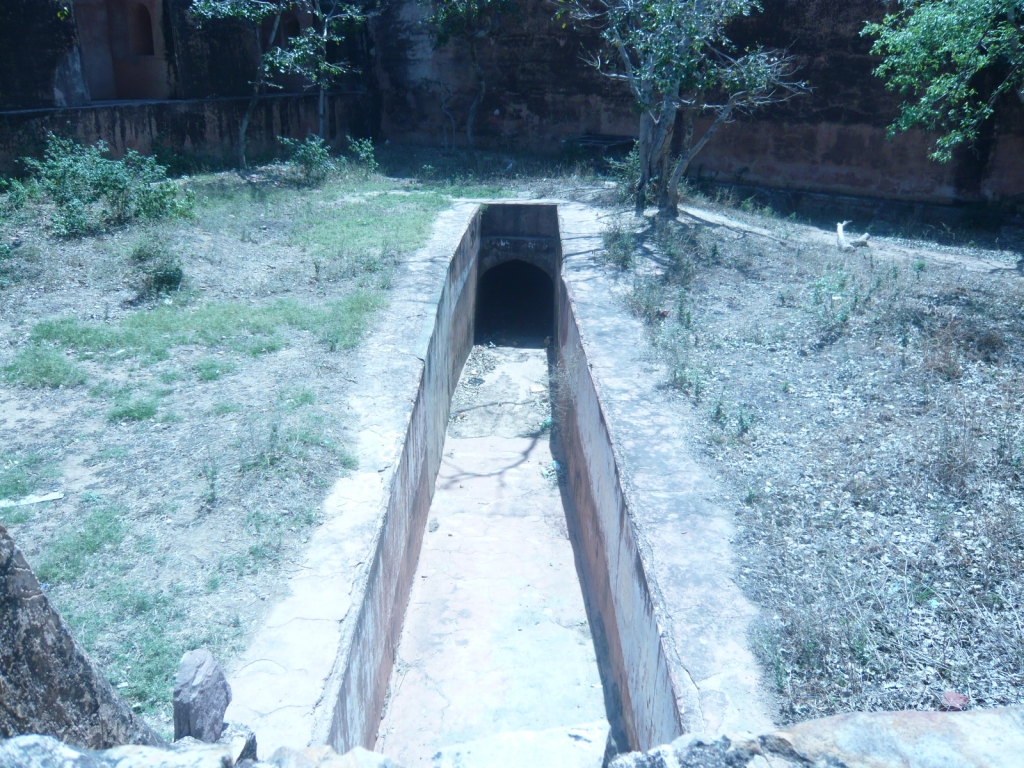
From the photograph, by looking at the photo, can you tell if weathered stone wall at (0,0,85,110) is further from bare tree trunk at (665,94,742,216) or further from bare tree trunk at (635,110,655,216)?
bare tree trunk at (665,94,742,216)

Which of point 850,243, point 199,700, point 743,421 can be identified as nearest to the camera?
point 199,700

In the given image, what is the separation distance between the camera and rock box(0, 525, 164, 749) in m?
1.53

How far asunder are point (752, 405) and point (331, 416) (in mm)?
2949

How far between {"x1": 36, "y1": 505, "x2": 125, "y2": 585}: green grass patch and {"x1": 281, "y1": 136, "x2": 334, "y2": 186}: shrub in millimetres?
9655

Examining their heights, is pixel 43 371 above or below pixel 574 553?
above

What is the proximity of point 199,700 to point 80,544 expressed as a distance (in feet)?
6.64

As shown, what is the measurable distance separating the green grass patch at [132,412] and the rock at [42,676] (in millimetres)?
3708

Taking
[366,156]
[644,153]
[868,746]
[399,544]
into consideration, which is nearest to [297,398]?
[399,544]

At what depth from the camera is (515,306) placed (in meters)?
13.5

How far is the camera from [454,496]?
24.7 ft

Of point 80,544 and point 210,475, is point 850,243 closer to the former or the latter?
point 210,475

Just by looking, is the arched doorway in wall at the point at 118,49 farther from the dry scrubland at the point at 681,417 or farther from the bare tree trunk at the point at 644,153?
the bare tree trunk at the point at 644,153

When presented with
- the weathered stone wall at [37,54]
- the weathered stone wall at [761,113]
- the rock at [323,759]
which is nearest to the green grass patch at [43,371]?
the rock at [323,759]

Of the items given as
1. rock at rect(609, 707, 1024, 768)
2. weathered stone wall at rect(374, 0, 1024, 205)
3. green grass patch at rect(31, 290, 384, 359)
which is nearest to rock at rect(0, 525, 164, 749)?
rock at rect(609, 707, 1024, 768)
